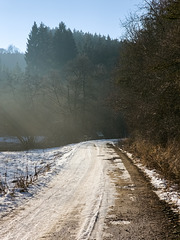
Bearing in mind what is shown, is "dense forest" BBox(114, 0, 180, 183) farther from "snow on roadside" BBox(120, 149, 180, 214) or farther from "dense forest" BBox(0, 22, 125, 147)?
"dense forest" BBox(0, 22, 125, 147)

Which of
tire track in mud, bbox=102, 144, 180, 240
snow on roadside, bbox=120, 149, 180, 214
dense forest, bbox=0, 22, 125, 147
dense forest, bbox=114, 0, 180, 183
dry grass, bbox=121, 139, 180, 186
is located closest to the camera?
tire track in mud, bbox=102, 144, 180, 240

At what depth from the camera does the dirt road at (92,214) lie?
401 centimetres

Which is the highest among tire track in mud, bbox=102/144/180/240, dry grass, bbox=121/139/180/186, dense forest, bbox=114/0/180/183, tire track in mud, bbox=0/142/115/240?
dense forest, bbox=114/0/180/183

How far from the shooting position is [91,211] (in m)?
5.12

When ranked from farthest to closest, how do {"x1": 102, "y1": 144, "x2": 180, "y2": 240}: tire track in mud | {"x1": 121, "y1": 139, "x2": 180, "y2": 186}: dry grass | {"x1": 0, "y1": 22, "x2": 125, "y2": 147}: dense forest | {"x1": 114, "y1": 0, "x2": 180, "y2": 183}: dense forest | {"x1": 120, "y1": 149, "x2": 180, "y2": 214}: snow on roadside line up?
{"x1": 0, "y1": 22, "x2": 125, "y2": 147}: dense forest, {"x1": 114, "y1": 0, "x2": 180, "y2": 183}: dense forest, {"x1": 121, "y1": 139, "x2": 180, "y2": 186}: dry grass, {"x1": 120, "y1": 149, "x2": 180, "y2": 214}: snow on roadside, {"x1": 102, "y1": 144, "x2": 180, "y2": 240}: tire track in mud

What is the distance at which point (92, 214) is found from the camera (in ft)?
16.2

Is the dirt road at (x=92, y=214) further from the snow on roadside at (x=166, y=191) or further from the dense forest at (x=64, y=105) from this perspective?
the dense forest at (x=64, y=105)

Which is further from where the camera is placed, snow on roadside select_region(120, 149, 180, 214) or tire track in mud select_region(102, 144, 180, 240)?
snow on roadside select_region(120, 149, 180, 214)

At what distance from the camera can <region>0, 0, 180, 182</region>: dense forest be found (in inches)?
389

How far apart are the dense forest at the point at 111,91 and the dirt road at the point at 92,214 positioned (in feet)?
6.86

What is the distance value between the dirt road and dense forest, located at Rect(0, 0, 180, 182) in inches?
82.3

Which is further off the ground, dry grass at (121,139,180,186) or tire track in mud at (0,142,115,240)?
dry grass at (121,139,180,186)

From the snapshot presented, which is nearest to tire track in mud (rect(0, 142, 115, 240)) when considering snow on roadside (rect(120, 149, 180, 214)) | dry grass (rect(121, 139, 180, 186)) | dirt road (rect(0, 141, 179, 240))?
dirt road (rect(0, 141, 179, 240))

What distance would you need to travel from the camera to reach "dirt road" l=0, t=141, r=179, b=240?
4012mm
